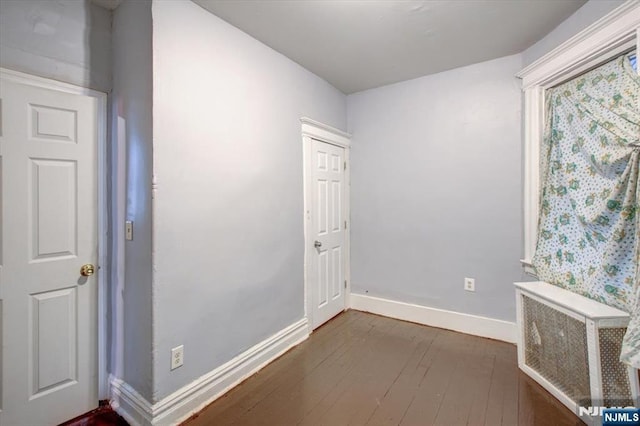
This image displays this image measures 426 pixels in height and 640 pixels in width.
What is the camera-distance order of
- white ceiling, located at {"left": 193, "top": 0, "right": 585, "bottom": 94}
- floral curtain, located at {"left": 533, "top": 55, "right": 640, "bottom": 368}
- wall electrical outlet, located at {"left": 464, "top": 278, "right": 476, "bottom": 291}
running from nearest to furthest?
1. floral curtain, located at {"left": 533, "top": 55, "right": 640, "bottom": 368}
2. white ceiling, located at {"left": 193, "top": 0, "right": 585, "bottom": 94}
3. wall electrical outlet, located at {"left": 464, "top": 278, "right": 476, "bottom": 291}

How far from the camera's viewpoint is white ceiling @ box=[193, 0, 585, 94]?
186 cm

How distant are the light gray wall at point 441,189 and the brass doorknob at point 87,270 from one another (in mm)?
2453

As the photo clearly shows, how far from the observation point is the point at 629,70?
5.47 feet

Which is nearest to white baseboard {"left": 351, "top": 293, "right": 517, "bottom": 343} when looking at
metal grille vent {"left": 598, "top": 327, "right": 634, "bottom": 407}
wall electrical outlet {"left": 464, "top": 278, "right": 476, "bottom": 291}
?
wall electrical outlet {"left": 464, "top": 278, "right": 476, "bottom": 291}

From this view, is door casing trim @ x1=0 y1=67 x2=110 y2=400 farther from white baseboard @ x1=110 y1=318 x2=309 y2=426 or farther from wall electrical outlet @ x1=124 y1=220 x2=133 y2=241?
wall electrical outlet @ x1=124 y1=220 x2=133 y2=241

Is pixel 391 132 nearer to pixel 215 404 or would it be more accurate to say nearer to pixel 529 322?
pixel 529 322

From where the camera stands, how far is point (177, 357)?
1719 millimetres

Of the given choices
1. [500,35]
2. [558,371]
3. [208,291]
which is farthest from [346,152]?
[558,371]

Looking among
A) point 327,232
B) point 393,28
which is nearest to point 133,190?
point 327,232

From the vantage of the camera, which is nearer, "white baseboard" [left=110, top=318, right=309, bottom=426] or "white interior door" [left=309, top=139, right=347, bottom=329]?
"white baseboard" [left=110, top=318, right=309, bottom=426]

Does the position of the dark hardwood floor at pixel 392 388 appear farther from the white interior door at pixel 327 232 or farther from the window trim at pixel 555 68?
the window trim at pixel 555 68

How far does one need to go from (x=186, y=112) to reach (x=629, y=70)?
262 cm

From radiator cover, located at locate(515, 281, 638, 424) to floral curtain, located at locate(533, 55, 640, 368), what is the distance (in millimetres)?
151

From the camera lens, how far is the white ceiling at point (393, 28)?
6.11ft
